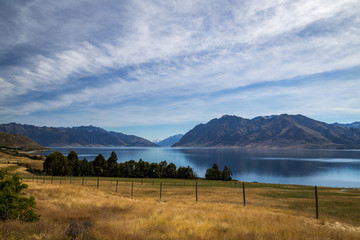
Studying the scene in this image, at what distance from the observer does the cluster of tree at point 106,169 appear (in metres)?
91.2

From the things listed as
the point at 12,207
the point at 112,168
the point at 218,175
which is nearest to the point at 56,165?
the point at 112,168

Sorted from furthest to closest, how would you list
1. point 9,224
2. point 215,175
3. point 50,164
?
point 215,175 → point 50,164 → point 9,224

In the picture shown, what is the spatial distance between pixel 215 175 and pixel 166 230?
8977 cm

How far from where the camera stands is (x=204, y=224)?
40.1 ft

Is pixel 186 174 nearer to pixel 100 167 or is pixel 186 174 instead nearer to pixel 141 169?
pixel 141 169

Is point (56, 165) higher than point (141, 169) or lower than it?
higher

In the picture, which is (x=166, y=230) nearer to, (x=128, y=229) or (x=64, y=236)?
(x=128, y=229)

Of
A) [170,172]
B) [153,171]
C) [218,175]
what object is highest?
[153,171]

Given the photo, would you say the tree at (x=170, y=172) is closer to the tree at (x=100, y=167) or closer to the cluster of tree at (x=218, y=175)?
the cluster of tree at (x=218, y=175)

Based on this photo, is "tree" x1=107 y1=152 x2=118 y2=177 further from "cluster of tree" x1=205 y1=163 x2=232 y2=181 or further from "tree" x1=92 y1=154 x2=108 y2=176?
"cluster of tree" x1=205 y1=163 x2=232 y2=181

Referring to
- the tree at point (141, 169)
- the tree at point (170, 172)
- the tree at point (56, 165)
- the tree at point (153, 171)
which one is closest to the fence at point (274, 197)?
the tree at point (56, 165)

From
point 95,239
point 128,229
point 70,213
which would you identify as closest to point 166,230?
Result: point 128,229

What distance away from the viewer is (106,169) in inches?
3821

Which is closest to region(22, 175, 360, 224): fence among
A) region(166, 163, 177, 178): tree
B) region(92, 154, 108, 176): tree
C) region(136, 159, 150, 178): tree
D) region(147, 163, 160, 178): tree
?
region(92, 154, 108, 176): tree
